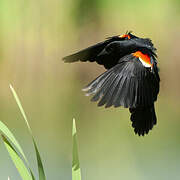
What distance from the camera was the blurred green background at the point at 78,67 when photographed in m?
4.25

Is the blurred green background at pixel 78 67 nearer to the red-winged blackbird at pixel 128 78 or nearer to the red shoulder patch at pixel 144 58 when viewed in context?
the red-winged blackbird at pixel 128 78

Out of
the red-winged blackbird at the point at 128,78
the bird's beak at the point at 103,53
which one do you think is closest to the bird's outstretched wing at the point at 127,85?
the red-winged blackbird at the point at 128,78

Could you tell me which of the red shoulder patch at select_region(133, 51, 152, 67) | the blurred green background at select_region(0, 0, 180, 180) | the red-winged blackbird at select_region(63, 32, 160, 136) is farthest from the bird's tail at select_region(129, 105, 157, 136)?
the blurred green background at select_region(0, 0, 180, 180)

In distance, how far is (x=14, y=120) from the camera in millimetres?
4570

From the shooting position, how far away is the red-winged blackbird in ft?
6.51

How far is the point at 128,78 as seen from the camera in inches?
82.6

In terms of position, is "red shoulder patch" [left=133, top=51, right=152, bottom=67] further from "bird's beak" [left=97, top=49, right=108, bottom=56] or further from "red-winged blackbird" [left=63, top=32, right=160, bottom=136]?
"bird's beak" [left=97, top=49, right=108, bottom=56]

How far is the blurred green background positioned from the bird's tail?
169 cm

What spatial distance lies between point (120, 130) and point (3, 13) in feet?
5.07

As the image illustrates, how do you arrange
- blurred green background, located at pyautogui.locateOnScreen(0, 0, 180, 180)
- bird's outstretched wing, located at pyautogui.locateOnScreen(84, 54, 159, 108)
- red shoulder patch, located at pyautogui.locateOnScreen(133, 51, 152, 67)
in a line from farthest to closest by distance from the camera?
blurred green background, located at pyautogui.locateOnScreen(0, 0, 180, 180), red shoulder patch, located at pyautogui.locateOnScreen(133, 51, 152, 67), bird's outstretched wing, located at pyautogui.locateOnScreen(84, 54, 159, 108)

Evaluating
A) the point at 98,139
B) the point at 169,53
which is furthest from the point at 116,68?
the point at 169,53

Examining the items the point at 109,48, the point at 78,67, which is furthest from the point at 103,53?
the point at 78,67

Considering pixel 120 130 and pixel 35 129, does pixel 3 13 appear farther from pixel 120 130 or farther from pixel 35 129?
pixel 120 130

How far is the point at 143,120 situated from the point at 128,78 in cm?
24
